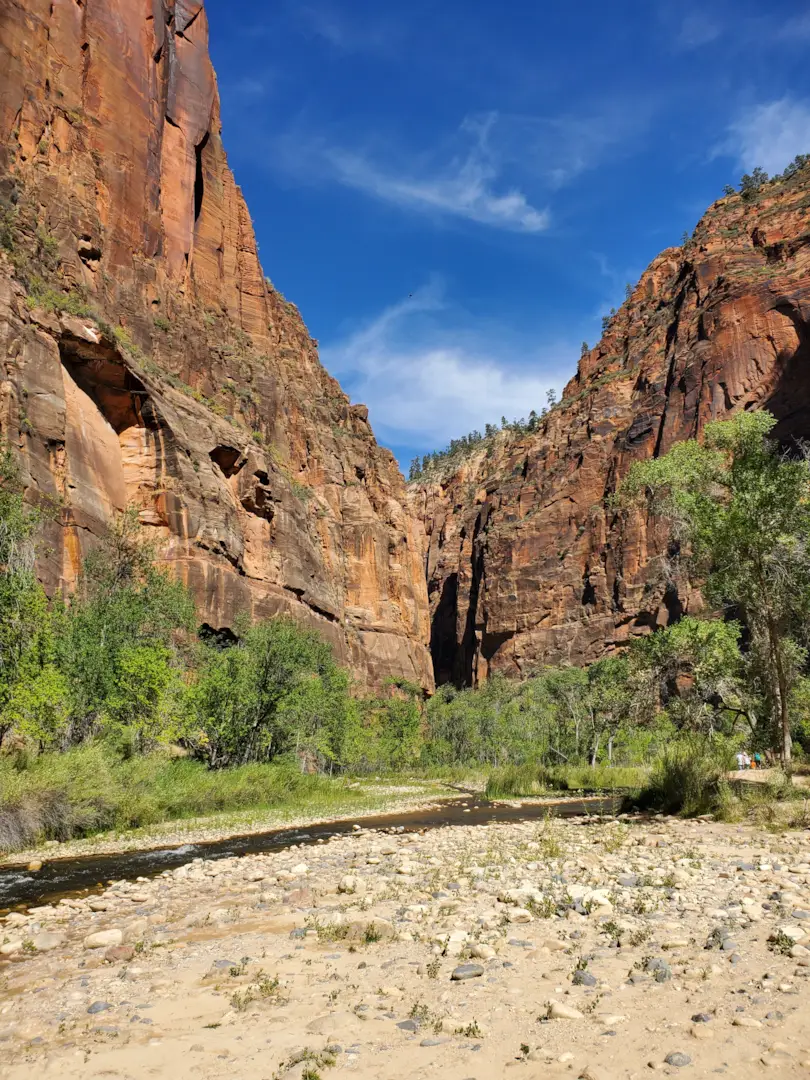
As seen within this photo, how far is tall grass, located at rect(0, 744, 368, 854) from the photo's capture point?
16797mm

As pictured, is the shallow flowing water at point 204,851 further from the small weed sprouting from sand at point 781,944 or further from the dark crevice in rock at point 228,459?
the dark crevice in rock at point 228,459

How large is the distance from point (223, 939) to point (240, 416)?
63.8m

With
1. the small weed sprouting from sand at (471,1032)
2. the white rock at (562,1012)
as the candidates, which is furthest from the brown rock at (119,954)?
the white rock at (562,1012)

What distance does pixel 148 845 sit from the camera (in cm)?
1705

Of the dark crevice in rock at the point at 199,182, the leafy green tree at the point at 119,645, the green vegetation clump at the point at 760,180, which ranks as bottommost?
the leafy green tree at the point at 119,645

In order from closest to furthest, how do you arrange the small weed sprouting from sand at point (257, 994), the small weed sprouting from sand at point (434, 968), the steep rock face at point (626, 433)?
1. the small weed sprouting from sand at point (257, 994)
2. the small weed sprouting from sand at point (434, 968)
3. the steep rock face at point (626, 433)

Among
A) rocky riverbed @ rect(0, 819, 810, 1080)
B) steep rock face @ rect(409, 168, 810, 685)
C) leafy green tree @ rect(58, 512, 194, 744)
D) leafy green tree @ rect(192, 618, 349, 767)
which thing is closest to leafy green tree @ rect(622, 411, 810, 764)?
rocky riverbed @ rect(0, 819, 810, 1080)

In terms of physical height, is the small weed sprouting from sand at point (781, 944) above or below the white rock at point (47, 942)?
above

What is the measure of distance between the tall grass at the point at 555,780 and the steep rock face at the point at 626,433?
144 feet

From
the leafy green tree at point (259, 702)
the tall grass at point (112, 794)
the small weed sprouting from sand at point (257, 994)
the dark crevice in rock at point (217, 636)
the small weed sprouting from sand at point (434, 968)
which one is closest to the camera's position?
the small weed sprouting from sand at point (257, 994)

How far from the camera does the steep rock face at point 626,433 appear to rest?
89438mm

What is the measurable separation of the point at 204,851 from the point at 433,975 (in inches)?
461

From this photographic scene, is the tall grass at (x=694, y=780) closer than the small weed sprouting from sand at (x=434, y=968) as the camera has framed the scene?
No

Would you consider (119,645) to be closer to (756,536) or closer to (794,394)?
(756,536)
